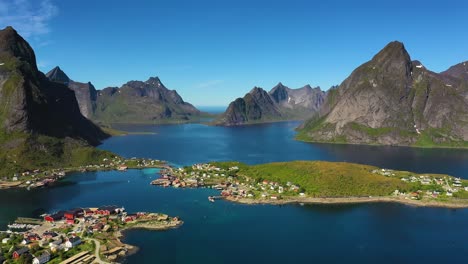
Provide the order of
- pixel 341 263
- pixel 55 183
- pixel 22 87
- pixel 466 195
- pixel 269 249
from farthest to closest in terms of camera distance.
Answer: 1. pixel 22 87
2. pixel 55 183
3. pixel 466 195
4. pixel 269 249
5. pixel 341 263

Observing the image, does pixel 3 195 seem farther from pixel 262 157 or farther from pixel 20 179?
pixel 262 157

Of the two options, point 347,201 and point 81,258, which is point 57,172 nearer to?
point 81,258

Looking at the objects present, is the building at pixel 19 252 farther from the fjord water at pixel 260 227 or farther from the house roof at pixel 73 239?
the fjord water at pixel 260 227

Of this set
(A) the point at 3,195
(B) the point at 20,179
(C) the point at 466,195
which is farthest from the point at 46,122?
(C) the point at 466,195

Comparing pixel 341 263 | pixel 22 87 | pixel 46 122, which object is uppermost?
pixel 22 87

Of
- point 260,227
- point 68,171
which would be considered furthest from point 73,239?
point 68,171

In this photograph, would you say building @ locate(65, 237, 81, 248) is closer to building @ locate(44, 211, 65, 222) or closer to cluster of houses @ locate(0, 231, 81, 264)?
cluster of houses @ locate(0, 231, 81, 264)

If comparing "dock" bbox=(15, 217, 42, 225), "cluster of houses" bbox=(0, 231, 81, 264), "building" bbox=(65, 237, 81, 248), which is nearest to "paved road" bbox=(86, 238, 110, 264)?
"building" bbox=(65, 237, 81, 248)
